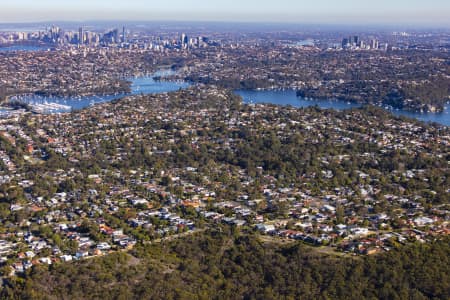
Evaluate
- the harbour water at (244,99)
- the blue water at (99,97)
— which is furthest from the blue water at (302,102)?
the blue water at (99,97)

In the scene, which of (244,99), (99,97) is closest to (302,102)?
(244,99)

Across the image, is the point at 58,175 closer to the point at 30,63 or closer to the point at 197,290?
the point at 197,290

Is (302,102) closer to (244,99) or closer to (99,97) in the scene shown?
(244,99)

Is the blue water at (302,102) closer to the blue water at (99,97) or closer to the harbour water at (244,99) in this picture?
the harbour water at (244,99)

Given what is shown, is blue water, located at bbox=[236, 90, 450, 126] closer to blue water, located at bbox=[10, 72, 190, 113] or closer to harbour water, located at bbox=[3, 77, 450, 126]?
harbour water, located at bbox=[3, 77, 450, 126]

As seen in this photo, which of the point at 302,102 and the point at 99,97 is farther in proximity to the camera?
the point at 99,97

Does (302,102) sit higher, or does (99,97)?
(302,102)

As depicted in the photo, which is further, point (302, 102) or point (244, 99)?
point (244, 99)

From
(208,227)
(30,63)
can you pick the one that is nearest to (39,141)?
(208,227)

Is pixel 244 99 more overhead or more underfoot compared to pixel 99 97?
more overhead
